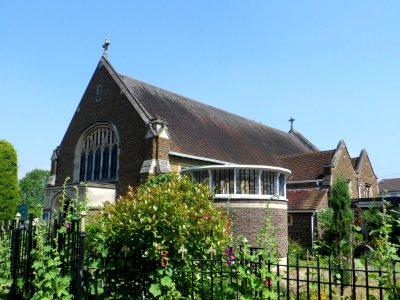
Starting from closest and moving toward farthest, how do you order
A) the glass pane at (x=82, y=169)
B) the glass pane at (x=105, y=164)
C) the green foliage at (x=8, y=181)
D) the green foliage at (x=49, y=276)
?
the green foliage at (x=49, y=276)
the glass pane at (x=105, y=164)
the glass pane at (x=82, y=169)
the green foliage at (x=8, y=181)

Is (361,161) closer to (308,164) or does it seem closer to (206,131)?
(308,164)

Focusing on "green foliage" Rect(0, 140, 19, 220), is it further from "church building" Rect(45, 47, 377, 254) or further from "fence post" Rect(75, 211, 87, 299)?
"fence post" Rect(75, 211, 87, 299)

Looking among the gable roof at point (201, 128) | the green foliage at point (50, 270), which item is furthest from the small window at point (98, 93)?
the green foliage at point (50, 270)

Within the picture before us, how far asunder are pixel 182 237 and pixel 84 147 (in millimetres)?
17638

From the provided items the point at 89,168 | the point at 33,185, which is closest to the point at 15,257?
the point at 89,168

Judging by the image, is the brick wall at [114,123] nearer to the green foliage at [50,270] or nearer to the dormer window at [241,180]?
the dormer window at [241,180]

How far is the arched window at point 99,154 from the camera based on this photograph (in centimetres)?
1959

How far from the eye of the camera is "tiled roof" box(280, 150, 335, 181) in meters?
23.6

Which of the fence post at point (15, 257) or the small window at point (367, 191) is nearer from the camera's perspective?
the fence post at point (15, 257)

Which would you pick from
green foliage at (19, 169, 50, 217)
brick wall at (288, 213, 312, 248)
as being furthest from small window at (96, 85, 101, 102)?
green foliage at (19, 169, 50, 217)

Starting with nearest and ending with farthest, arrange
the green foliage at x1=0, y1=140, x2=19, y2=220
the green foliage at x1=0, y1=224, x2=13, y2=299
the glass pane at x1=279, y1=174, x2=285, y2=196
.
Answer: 1. the green foliage at x1=0, y1=224, x2=13, y2=299
2. the glass pane at x1=279, y1=174, x2=285, y2=196
3. the green foliage at x1=0, y1=140, x2=19, y2=220

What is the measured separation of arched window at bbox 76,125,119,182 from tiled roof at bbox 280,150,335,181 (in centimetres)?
1204

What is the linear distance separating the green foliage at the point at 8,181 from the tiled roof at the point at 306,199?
18047 millimetres

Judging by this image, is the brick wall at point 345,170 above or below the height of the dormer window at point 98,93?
below
